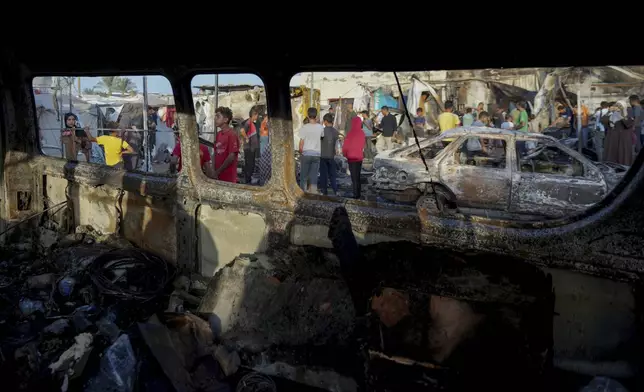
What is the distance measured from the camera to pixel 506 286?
10.3 ft

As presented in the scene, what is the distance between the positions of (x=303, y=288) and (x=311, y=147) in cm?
464

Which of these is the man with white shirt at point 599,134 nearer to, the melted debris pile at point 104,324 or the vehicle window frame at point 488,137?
the vehicle window frame at point 488,137

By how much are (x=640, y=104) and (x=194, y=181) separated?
349 inches

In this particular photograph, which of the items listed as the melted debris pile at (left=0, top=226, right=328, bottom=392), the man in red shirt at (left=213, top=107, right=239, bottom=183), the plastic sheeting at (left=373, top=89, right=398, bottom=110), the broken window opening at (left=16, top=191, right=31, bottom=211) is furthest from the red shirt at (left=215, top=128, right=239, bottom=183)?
the plastic sheeting at (left=373, top=89, right=398, bottom=110)

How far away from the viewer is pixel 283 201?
414cm

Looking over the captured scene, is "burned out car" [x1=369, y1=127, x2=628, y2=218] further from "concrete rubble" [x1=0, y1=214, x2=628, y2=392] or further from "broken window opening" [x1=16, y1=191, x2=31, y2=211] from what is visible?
"broken window opening" [x1=16, y1=191, x2=31, y2=211]

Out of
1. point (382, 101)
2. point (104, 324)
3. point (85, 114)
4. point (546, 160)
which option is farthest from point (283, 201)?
point (85, 114)

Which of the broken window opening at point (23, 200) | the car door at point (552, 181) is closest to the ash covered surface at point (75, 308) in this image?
the broken window opening at point (23, 200)

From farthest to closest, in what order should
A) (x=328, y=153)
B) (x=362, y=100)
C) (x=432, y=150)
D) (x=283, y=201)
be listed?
(x=362, y=100) < (x=328, y=153) < (x=432, y=150) < (x=283, y=201)

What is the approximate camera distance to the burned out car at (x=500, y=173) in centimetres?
715

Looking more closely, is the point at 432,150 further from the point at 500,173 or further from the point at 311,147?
the point at 311,147

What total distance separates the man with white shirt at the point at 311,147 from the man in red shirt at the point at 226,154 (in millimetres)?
2760

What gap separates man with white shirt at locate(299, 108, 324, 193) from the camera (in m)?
8.20

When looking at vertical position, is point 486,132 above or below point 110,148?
above
